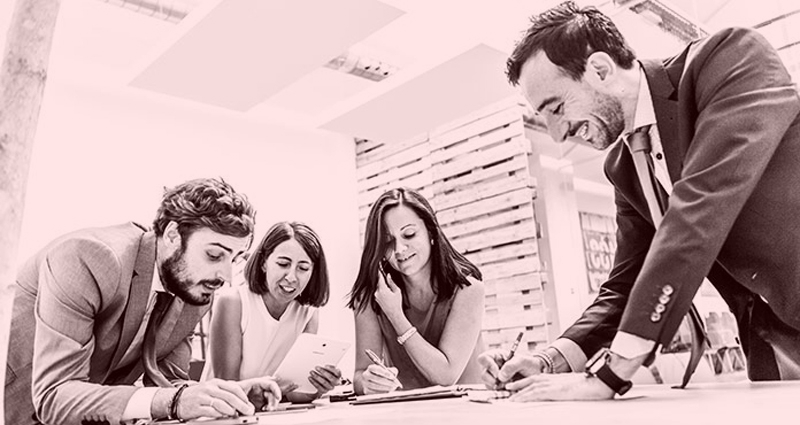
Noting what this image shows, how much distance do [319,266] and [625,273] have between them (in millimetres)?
1498

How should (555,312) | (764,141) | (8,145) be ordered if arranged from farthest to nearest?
(555,312) < (764,141) < (8,145)

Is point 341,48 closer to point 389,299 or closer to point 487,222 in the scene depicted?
point 389,299

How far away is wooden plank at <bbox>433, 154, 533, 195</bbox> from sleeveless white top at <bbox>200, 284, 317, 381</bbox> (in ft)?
9.93

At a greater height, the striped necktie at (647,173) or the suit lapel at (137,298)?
the striped necktie at (647,173)

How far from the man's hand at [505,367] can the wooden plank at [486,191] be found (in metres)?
3.60

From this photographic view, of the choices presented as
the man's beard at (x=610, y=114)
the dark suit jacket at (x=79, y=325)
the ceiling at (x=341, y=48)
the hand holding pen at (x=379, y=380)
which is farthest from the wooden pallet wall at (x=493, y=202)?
the man's beard at (x=610, y=114)

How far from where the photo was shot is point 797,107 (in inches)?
47.3

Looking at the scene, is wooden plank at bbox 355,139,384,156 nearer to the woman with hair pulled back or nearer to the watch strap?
the woman with hair pulled back

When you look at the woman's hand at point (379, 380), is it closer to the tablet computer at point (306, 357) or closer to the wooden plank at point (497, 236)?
the tablet computer at point (306, 357)

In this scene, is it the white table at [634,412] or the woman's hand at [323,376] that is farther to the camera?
the woman's hand at [323,376]

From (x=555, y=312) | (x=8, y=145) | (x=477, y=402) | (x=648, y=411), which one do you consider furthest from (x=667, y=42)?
(x=8, y=145)

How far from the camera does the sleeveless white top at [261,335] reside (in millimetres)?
2596

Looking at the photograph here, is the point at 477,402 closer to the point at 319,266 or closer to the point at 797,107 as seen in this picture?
the point at 797,107

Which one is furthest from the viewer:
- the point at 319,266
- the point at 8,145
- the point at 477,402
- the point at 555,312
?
the point at 555,312
